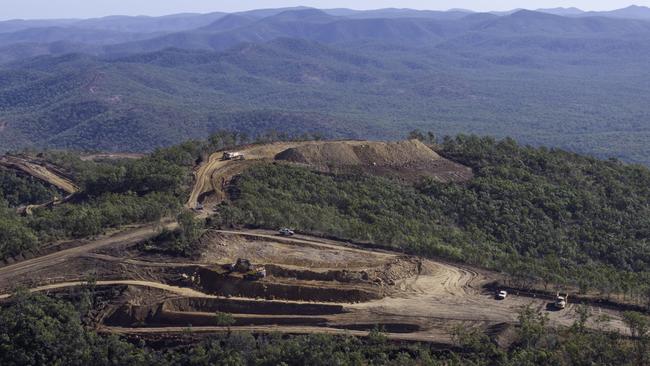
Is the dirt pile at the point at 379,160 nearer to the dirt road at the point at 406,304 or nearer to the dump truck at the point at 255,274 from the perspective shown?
the dirt road at the point at 406,304

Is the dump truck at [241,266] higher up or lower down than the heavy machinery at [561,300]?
higher up

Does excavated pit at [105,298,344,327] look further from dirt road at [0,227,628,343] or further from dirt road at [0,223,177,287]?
dirt road at [0,223,177,287]

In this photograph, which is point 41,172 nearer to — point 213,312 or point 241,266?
point 241,266

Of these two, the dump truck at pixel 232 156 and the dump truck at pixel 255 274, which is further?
the dump truck at pixel 232 156

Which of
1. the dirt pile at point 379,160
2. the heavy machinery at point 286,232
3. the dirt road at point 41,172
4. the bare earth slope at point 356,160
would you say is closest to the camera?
the heavy machinery at point 286,232

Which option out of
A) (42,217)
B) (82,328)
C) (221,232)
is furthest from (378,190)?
(82,328)

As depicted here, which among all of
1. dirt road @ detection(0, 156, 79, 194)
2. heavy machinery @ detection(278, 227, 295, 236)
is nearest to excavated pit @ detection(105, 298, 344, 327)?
heavy machinery @ detection(278, 227, 295, 236)

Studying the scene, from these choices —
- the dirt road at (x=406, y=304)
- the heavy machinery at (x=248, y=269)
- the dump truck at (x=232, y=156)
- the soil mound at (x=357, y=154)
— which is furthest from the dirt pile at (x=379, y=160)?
the heavy machinery at (x=248, y=269)
